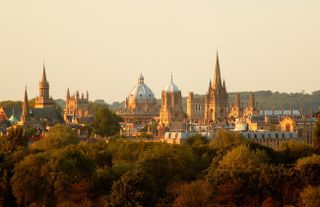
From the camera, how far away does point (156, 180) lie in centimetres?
7400

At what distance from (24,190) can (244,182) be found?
11186 mm

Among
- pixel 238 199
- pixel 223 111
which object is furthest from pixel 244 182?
pixel 223 111

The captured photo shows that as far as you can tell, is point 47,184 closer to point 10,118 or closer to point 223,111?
point 10,118

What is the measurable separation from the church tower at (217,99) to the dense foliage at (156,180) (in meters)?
111

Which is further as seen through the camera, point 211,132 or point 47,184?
point 211,132

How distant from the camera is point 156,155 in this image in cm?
7856

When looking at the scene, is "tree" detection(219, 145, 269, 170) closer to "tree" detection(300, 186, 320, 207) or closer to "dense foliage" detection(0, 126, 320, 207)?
"dense foliage" detection(0, 126, 320, 207)

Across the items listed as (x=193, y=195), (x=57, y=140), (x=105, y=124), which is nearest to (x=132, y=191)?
(x=193, y=195)

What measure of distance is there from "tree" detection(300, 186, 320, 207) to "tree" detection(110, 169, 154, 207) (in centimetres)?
737

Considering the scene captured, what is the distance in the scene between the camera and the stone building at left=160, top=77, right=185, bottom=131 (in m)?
168

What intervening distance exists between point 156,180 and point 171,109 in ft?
341

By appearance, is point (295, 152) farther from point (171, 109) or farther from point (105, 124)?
point (171, 109)

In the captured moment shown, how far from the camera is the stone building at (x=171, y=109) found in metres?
168

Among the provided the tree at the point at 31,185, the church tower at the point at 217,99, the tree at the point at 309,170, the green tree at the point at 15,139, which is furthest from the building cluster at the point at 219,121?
the tree at the point at 31,185
